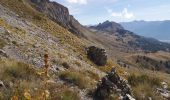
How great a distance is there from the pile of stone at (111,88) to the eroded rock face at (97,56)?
1793 cm

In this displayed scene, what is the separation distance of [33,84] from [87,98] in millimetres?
2491

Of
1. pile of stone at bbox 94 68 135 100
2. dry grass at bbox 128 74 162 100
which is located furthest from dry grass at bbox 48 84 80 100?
dry grass at bbox 128 74 162 100

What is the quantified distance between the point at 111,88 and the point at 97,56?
63.8ft

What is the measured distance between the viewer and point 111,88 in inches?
585

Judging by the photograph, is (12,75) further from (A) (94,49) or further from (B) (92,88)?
(A) (94,49)

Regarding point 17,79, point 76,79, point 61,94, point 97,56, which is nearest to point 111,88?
point 76,79

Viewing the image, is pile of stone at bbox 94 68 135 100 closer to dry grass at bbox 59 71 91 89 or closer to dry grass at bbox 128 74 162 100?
dry grass at bbox 128 74 162 100

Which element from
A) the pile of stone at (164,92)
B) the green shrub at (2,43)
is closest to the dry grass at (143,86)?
the pile of stone at (164,92)

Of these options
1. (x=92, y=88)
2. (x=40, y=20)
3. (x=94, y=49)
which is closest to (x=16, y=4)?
(x=40, y=20)

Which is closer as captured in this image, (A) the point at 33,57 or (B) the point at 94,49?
(A) the point at 33,57

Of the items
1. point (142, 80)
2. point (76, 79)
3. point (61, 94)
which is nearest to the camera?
point (61, 94)

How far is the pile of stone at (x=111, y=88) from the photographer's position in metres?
14.5

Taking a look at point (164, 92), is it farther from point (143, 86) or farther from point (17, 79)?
point (17, 79)

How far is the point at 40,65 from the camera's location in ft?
65.6
